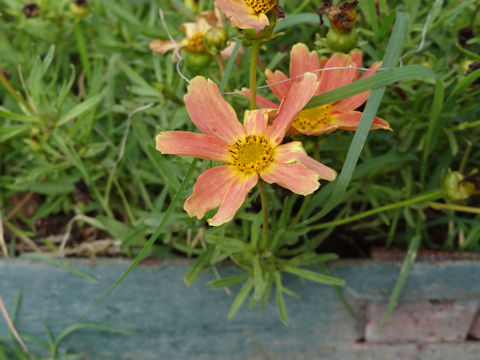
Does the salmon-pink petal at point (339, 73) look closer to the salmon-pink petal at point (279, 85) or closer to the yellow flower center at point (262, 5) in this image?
the salmon-pink petal at point (279, 85)

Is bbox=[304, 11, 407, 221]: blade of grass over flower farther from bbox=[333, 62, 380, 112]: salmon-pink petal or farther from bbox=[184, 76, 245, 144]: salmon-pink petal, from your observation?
bbox=[184, 76, 245, 144]: salmon-pink petal

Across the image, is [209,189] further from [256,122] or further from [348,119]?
[348,119]

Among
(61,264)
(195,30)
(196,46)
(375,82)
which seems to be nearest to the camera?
(375,82)

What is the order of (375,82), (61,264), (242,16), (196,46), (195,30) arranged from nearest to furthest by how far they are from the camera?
(242,16), (375,82), (196,46), (195,30), (61,264)

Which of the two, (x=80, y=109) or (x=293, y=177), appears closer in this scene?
(x=293, y=177)

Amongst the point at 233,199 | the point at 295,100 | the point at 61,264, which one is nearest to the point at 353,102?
the point at 295,100
